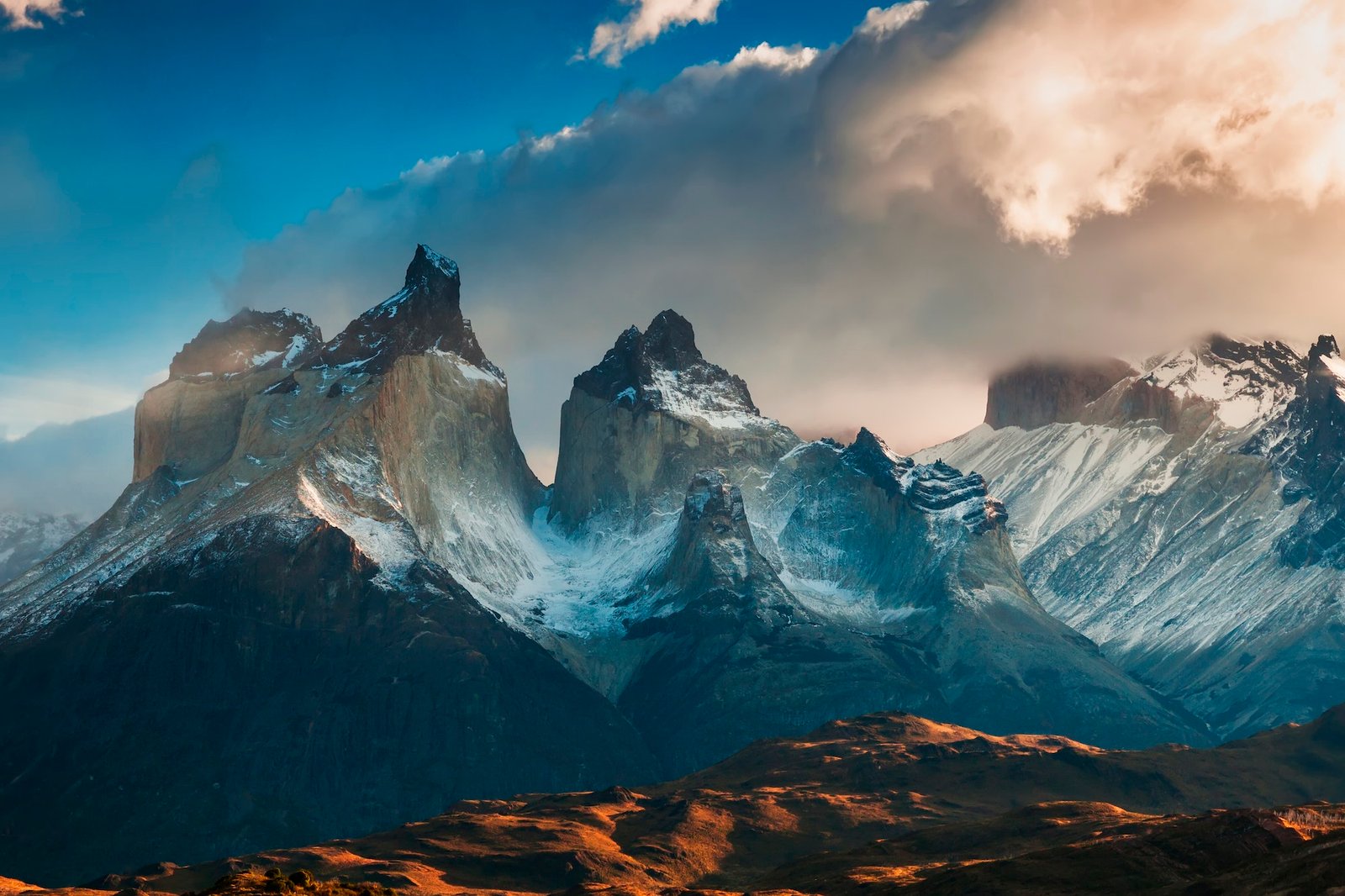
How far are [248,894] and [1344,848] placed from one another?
112 m

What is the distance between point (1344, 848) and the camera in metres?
199

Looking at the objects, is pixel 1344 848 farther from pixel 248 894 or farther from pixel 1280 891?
pixel 248 894

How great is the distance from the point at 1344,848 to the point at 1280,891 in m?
8.27

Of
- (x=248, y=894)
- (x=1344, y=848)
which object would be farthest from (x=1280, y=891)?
(x=248, y=894)

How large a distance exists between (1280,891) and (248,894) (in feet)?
345

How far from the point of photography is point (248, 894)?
655 ft

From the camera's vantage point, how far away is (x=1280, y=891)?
648 ft
